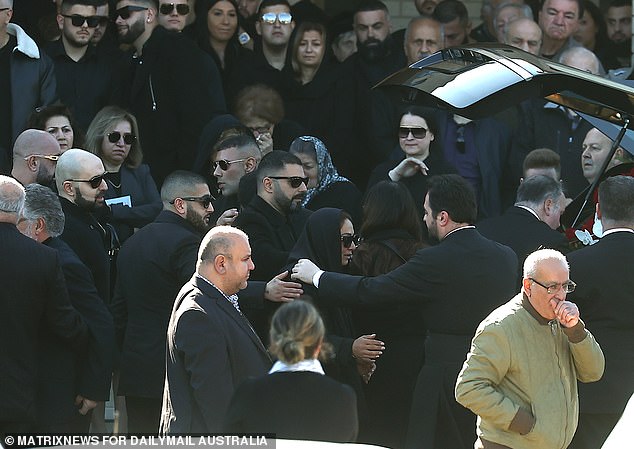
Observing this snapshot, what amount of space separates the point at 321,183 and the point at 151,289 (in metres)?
1.86

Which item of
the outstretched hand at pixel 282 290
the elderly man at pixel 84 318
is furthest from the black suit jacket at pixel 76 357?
the outstretched hand at pixel 282 290

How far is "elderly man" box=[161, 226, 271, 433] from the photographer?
6410 millimetres

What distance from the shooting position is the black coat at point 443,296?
25.4 feet

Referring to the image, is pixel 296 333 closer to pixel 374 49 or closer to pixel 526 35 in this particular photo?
pixel 526 35

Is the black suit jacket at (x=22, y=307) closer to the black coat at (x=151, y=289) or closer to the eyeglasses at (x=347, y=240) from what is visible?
the black coat at (x=151, y=289)

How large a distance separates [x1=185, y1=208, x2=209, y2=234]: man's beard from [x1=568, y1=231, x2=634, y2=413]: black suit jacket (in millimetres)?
2248

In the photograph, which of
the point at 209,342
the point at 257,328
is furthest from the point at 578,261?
the point at 209,342

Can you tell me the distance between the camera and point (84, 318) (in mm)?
8180

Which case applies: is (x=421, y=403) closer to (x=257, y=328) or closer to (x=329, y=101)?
(x=257, y=328)

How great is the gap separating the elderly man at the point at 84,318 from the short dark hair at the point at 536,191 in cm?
261

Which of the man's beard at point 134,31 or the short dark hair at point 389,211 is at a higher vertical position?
the man's beard at point 134,31

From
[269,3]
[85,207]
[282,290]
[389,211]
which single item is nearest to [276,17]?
[269,3]

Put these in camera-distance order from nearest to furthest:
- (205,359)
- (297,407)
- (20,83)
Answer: (297,407), (205,359), (20,83)

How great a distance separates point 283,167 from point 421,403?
1725 millimetres
